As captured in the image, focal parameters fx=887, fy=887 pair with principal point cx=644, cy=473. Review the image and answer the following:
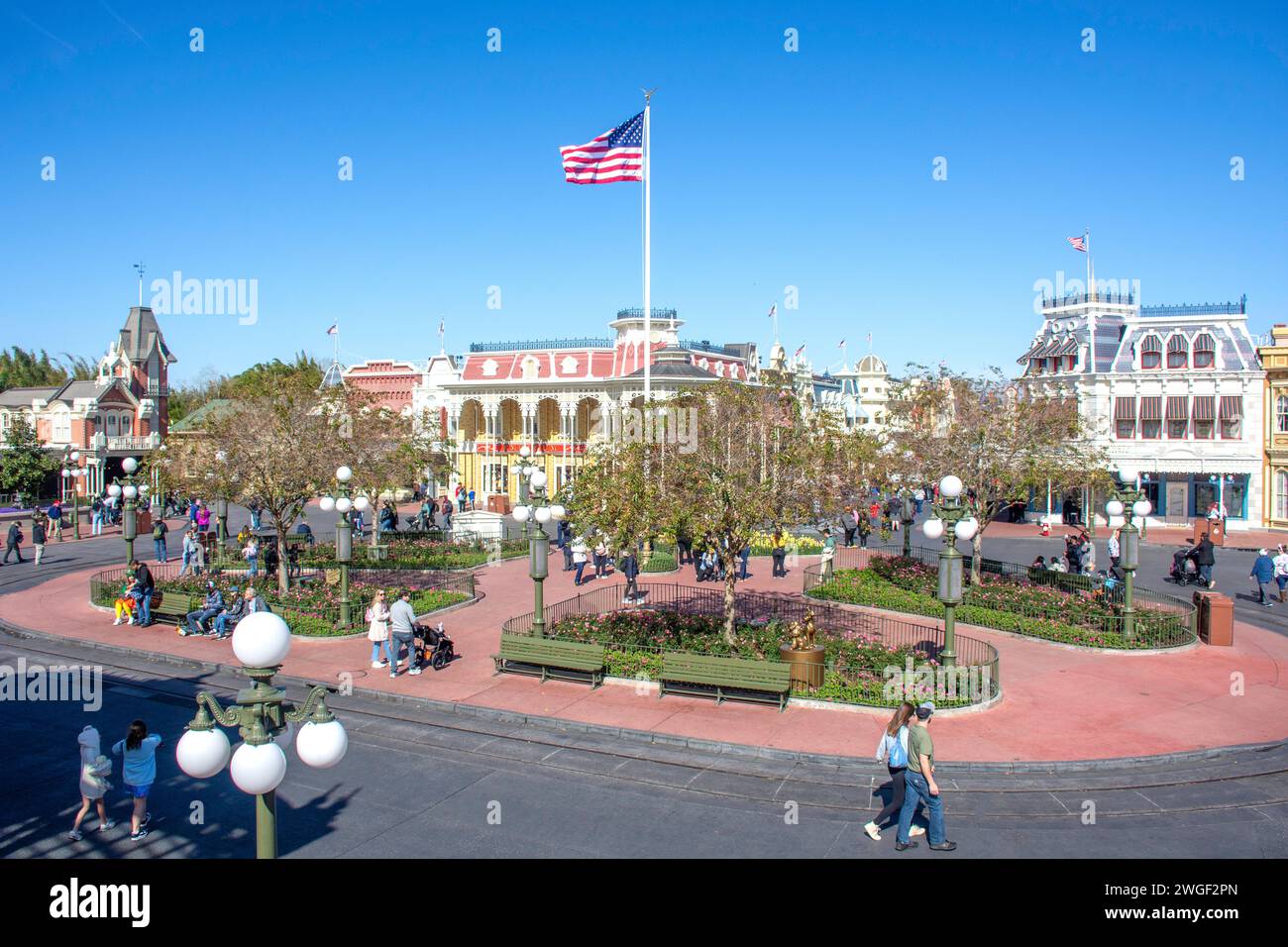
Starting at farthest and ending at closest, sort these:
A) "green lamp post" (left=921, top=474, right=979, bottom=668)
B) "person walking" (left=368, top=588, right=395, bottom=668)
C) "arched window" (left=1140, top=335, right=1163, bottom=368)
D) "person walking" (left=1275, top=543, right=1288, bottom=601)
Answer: "arched window" (left=1140, top=335, right=1163, bottom=368) < "person walking" (left=1275, top=543, right=1288, bottom=601) < "person walking" (left=368, top=588, right=395, bottom=668) < "green lamp post" (left=921, top=474, right=979, bottom=668)

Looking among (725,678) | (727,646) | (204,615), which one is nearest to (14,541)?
(204,615)

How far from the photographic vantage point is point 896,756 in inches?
375

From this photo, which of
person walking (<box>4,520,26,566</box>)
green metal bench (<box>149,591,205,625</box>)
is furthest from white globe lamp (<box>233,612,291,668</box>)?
person walking (<box>4,520,26,566</box>)

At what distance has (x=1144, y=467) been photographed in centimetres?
4294

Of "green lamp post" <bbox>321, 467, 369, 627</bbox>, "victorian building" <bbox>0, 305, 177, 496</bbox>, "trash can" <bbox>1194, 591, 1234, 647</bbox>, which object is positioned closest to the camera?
"trash can" <bbox>1194, 591, 1234, 647</bbox>

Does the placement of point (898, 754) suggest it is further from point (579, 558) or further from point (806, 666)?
point (579, 558)

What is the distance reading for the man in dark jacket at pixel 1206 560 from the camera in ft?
81.5

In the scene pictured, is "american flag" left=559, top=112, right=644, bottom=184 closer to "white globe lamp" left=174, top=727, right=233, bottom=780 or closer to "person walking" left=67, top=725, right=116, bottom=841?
"person walking" left=67, top=725, right=116, bottom=841

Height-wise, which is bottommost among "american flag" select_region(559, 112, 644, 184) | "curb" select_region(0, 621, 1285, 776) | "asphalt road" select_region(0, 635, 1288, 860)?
"asphalt road" select_region(0, 635, 1288, 860)

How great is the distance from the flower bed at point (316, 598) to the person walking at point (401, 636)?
213cm

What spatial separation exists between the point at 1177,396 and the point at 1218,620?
28.4 m

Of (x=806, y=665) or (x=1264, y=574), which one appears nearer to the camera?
(x=806, y=665)

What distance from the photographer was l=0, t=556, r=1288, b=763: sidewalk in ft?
42.1
